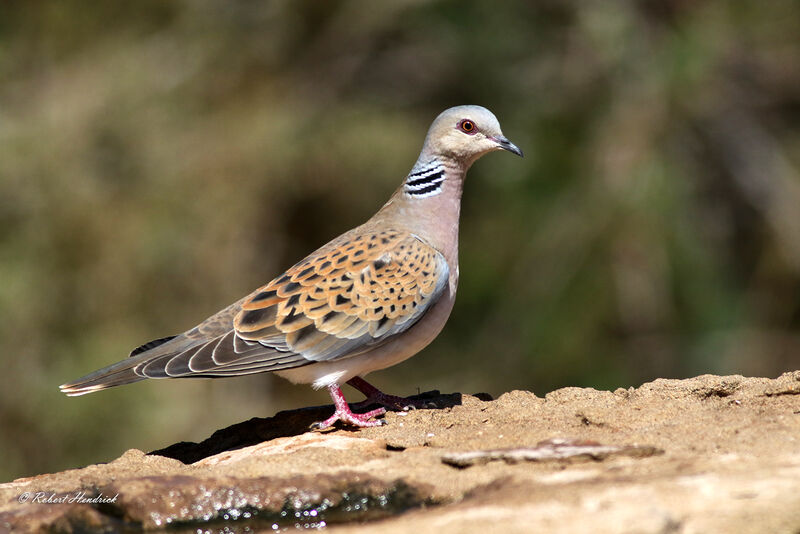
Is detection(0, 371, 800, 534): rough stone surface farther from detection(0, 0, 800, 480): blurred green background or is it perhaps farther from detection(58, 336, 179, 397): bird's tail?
detection(0, 0, 800, 480): blurred green background

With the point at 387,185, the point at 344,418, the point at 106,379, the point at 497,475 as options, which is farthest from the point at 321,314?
→ the point at 387,185

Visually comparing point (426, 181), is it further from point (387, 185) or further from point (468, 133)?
point (387, 185)

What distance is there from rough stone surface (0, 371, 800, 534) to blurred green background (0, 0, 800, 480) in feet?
16.8

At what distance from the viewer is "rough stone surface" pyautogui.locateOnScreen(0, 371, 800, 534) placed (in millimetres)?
2943

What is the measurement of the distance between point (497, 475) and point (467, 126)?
231 cm

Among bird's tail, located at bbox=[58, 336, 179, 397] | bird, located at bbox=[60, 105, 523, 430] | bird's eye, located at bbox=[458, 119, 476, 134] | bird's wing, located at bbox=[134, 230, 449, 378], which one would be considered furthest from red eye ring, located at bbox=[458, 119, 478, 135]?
bird's tail, located at bbox=[58, 336, 179, 397]

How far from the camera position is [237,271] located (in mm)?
10352

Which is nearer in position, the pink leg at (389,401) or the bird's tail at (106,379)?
the bird's tail at (106,379)

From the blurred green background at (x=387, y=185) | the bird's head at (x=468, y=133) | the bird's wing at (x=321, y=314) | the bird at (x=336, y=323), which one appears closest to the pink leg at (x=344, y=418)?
the bird at (x=336, y=323)

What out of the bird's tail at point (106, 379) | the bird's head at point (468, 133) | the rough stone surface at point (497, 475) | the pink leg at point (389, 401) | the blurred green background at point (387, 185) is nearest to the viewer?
the rough stone surface at point (497, 475)

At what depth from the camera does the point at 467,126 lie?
212 inches

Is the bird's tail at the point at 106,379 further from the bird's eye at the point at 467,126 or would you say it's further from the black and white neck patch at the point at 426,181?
the bird's eye at the point at 467,126

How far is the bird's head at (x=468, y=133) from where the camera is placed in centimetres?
536

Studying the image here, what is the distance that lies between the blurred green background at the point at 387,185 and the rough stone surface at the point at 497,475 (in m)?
5.11
